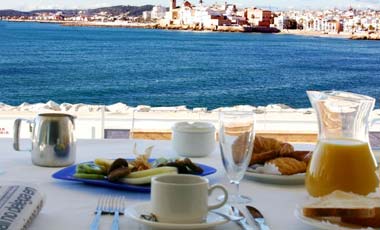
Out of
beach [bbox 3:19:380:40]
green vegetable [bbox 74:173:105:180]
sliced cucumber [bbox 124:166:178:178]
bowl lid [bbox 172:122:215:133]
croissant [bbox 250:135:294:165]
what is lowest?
beach [bbox 3:19:380:40]

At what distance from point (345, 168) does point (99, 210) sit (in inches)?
15.5

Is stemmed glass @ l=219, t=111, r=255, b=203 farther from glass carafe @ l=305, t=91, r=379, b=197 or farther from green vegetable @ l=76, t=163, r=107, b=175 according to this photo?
green vegetable @ l=76, t=163, r=107, b=175

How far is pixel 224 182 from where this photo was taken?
4.25 ft

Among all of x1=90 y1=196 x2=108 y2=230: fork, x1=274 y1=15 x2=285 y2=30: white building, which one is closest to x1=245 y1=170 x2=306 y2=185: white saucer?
x1=90 y1=196 x2=108 y2=230: fork

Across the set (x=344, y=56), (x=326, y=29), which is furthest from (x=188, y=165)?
(x=326, y=29)

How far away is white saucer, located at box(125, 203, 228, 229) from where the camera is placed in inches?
35.9

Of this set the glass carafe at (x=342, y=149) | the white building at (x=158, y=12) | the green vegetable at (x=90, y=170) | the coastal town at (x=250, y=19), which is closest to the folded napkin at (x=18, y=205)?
the green vegetable at (x=90, y=170)

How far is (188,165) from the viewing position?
1279 mm

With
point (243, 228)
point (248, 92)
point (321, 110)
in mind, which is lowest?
point (248, 92)

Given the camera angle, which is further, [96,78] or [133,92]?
[96,78]

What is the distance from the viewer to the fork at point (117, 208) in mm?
955

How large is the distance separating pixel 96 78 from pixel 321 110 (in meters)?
25.5

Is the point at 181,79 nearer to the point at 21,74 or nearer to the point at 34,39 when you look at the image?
the point at 21,74

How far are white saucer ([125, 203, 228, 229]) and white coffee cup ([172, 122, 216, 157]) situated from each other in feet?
1.81
